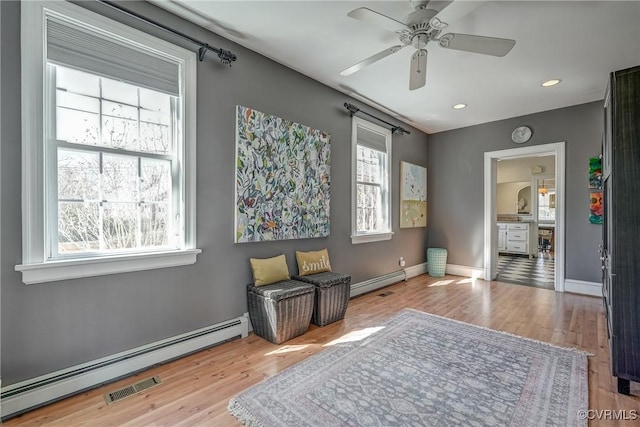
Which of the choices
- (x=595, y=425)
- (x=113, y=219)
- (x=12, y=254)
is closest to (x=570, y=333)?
(x=595, y=425)

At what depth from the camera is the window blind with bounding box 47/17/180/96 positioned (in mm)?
1864

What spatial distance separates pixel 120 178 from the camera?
217cm

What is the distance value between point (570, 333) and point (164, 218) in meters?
3.98

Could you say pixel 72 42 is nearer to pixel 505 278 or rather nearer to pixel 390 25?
pixel 390 25

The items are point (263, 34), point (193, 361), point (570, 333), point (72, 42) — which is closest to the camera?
point (72, 42)

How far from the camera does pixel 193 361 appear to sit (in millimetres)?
2332

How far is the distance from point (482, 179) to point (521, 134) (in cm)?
90

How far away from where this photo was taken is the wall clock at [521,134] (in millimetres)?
4680

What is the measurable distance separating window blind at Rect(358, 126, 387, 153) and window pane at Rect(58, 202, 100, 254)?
3.24 meters

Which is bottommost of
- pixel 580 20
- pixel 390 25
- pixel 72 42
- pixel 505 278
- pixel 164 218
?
pixel 505 278

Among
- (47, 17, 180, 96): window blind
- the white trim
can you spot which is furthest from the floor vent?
the white trim

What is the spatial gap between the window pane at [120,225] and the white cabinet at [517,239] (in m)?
8.25

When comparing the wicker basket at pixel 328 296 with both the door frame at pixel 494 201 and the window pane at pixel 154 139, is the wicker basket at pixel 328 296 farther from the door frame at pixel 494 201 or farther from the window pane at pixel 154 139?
the door frame at pixel 494 201

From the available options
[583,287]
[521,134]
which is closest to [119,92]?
[521,134]
